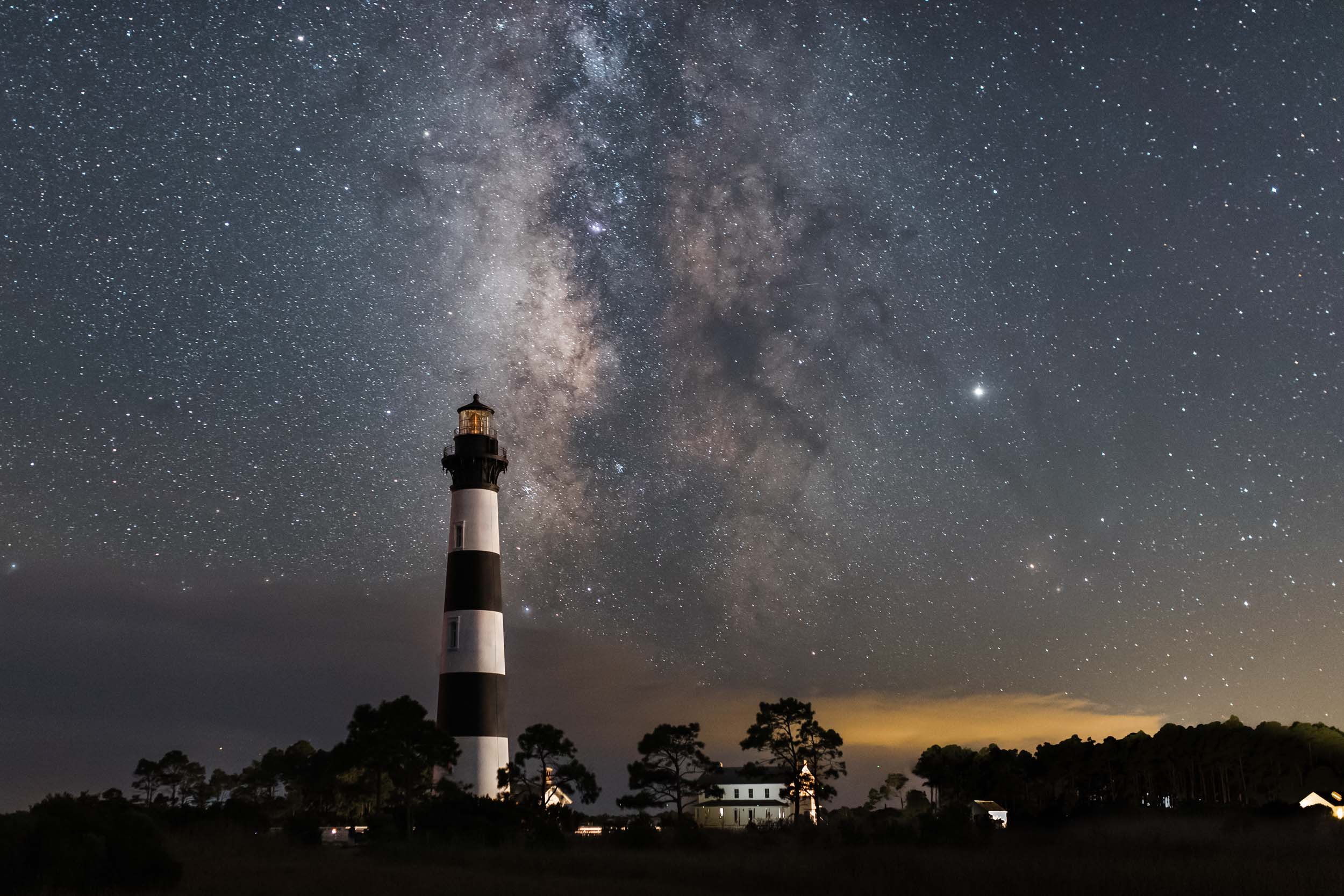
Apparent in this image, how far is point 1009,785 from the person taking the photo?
408ft

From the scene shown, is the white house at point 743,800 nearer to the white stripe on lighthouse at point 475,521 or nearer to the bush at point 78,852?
the white stripe on lighthouse at point 475,521

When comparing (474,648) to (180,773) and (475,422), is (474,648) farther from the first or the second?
(180,773)

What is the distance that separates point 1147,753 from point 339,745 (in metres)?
89.6

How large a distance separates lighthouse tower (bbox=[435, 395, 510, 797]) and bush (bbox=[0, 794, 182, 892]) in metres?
24.8

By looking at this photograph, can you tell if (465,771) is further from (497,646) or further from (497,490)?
(497,490)

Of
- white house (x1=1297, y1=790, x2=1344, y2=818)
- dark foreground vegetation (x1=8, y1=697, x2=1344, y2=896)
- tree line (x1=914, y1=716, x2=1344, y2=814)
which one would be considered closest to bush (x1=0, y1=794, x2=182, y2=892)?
dark foreground vegetation (x1=8, y1=697, x2=1344, y2=896)

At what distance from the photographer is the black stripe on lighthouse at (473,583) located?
5469 centimetres

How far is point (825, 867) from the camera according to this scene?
1282 inches

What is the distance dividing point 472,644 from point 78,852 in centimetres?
2769

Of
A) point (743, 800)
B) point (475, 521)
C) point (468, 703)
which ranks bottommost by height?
point (743, 800)

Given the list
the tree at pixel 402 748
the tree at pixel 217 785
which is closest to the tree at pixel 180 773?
the tree at pixel 217 785

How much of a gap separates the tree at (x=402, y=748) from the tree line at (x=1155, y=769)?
2127 inches

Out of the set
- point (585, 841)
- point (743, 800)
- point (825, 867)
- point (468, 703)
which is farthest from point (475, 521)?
point (743, 800)

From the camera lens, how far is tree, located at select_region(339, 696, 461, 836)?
51844 millimetres
